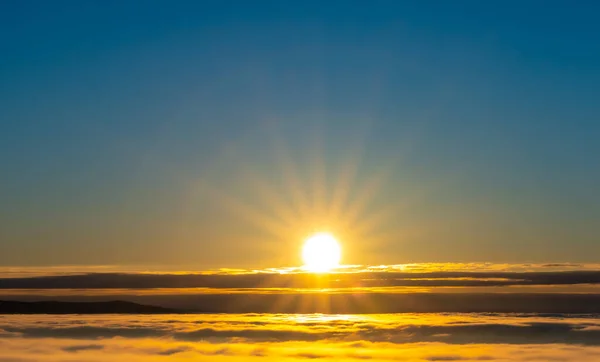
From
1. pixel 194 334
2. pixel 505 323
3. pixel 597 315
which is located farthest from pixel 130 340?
pixel 597 315

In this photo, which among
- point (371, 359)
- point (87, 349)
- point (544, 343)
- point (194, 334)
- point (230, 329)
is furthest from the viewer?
point (230, 329)

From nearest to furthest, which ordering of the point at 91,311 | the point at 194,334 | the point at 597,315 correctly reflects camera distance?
the point at 194,334, the point at 597,315, the point at 91,311

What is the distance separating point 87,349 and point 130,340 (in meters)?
4.54

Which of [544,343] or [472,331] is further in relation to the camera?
[472,331]

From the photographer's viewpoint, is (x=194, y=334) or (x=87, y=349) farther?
(x=194, y=334)

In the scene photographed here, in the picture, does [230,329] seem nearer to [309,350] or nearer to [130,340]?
[130,340]

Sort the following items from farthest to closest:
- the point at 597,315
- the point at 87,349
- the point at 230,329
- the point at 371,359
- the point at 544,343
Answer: the point at 597,315 < the point at 230,329 < the point at 544,343 < the point at 87,349 < the point at 371,359

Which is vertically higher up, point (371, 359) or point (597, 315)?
point (597, 315)

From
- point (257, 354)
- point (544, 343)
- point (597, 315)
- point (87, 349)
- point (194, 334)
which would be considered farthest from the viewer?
point (597, 315)

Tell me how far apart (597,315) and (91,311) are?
43.8 metres

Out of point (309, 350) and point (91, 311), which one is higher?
point (91, 311)

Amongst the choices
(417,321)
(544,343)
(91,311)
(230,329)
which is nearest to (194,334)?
(230,329)

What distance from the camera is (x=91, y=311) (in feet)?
253

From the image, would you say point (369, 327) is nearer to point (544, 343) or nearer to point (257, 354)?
→ point (544, 343)
